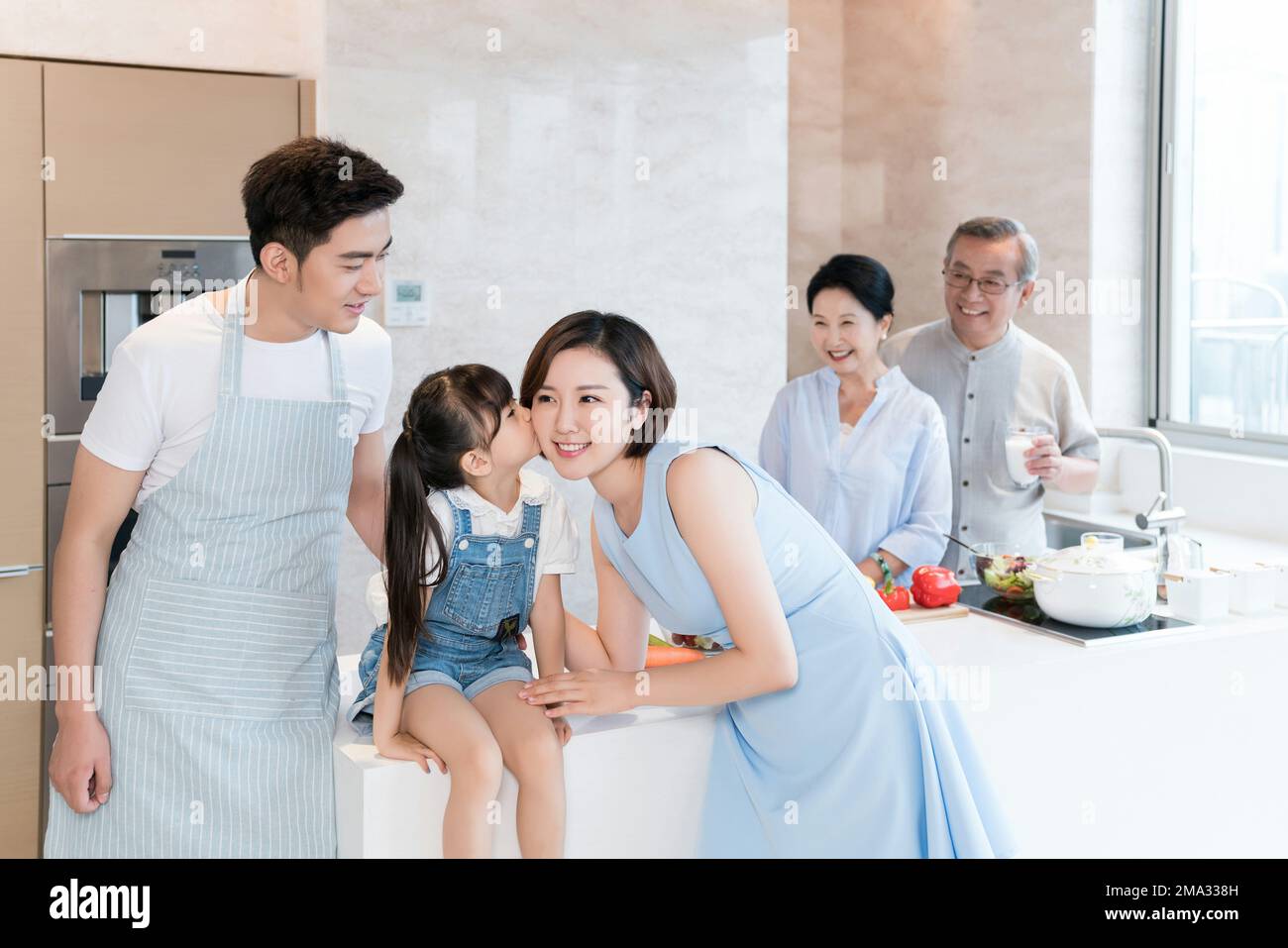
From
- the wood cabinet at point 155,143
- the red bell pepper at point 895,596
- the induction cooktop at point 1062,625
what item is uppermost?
the wood cabinet at point 155,143

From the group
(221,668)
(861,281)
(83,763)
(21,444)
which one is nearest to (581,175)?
(861,281)

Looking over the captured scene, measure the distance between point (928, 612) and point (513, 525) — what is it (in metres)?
0.89

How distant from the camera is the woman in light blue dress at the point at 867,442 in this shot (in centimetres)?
261

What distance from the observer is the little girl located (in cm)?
157

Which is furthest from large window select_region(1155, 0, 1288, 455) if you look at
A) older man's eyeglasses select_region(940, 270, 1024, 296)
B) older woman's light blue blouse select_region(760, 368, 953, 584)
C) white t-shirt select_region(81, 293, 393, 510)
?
white t-shirt select_region(81, 293, 393, 510)

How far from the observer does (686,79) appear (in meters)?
3.44

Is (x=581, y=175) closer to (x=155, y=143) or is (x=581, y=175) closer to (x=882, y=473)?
(x=155, y=143)

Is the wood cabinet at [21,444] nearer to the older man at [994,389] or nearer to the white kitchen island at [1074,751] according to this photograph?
the white kitchen island at [1074,751]

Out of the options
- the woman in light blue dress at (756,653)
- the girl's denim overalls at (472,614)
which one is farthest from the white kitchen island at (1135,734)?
the girl's denim overalls at (472,614)

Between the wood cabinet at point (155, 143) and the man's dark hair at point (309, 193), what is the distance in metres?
1.44

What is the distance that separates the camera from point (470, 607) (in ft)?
5.48

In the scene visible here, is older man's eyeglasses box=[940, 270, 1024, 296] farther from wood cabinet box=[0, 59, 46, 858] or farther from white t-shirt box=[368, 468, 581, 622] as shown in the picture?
wood cabinet box=[0, 59, 46, 858]
